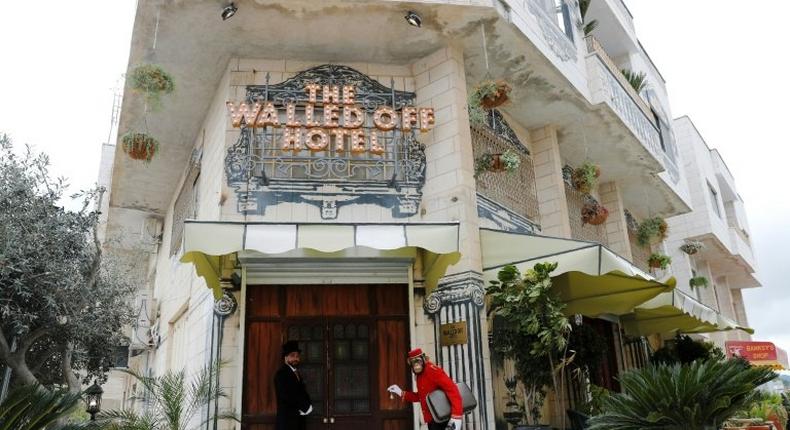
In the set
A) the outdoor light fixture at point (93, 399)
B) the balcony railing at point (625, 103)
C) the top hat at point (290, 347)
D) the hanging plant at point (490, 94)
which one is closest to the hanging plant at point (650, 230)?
the balcony railing at point (625, 103)

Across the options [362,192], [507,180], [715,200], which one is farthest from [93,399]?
[715,200]

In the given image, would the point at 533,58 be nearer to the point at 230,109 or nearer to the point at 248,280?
the point at 230,109

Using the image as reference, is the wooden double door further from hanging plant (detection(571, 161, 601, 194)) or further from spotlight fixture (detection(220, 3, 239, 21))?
hanging plant (detection(571, 161, 601, 194))

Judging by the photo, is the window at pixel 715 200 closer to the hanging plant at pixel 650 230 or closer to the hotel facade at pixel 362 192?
the hanging plant at pixel 650 230

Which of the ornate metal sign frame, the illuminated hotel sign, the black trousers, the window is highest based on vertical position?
the window

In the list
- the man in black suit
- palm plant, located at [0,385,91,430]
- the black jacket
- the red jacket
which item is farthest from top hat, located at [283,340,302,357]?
palm plant, located at [0,385,91,430]

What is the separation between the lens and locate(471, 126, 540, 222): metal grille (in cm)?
1053

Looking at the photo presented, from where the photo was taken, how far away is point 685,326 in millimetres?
12773

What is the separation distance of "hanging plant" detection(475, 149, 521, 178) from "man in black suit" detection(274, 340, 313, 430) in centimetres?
438

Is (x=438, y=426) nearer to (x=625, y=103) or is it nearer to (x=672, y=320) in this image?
(x=672, y=320)

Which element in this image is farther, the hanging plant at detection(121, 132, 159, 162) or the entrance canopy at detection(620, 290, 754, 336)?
the entrance canopy at detection(620, 290, 754, 336)

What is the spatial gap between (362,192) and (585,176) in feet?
18.5

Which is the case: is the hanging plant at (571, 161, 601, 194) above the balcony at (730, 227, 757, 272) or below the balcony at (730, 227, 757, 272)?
below

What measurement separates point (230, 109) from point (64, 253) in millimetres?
3659
